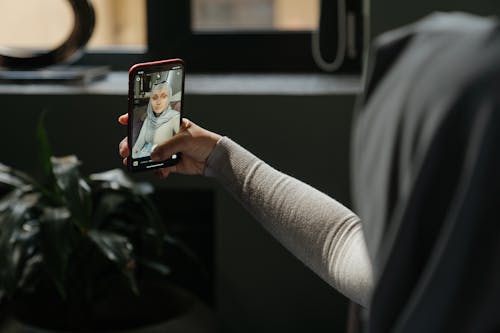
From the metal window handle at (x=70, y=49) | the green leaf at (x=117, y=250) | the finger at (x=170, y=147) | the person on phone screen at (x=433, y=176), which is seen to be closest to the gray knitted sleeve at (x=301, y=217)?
the finger at (x=170, y=147)

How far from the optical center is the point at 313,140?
215 cm

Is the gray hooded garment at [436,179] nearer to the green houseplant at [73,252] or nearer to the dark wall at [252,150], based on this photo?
the green houseplant at [73,252]

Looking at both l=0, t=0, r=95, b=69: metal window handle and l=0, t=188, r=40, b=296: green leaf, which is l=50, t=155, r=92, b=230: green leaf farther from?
l=0, t=0, r=95, b=69: metal window handle

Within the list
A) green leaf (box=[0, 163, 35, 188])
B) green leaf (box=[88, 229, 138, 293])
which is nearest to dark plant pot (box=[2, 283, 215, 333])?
green leaf (box=[88, 229, 138, 293])

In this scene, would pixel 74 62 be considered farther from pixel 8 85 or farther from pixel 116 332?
pixel 116 332

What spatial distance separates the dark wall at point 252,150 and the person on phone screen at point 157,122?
2.92 ft

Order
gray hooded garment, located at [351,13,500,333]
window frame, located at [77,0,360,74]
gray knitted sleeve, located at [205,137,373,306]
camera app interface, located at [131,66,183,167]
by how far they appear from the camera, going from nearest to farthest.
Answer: gray hooded garment, located at [351,13,500,333], gray knitted sleeve, located at [205,137,373,306], camera app interface, located at [131,66,183,167], window frame, located at [77,0,360,74]

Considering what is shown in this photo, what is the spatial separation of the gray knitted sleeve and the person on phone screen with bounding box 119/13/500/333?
1.57 feet

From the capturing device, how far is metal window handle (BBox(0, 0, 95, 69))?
230 cm

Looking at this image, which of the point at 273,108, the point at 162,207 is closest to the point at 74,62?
the point at 162,207

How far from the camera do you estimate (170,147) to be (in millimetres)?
1211

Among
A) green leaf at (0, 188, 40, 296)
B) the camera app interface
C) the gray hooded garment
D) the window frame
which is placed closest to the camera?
the gray hooded garment

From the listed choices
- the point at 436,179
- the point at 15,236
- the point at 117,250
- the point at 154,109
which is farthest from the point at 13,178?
the point at 436,179

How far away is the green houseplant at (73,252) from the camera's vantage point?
1886mm
